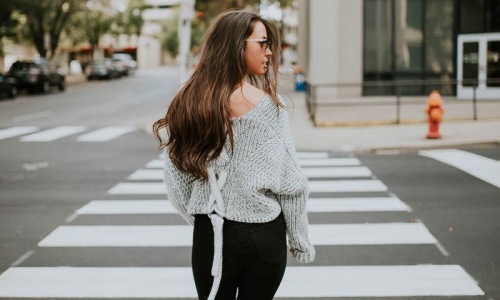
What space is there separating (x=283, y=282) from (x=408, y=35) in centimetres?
2428

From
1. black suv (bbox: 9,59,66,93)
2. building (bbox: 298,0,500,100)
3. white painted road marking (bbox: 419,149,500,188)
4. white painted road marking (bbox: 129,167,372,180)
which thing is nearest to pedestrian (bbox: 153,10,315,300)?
white painted road marking (bbox: 419,149,500,188)

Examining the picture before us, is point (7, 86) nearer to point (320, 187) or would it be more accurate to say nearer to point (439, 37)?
point (439, 37)

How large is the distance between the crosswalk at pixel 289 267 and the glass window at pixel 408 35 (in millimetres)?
19380

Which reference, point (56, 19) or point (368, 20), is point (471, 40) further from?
point (56, 19)

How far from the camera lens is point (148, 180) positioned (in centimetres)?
971

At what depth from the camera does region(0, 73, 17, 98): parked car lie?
2952 centimetres

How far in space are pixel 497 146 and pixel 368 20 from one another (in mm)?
16028

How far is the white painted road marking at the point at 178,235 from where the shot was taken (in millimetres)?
6180

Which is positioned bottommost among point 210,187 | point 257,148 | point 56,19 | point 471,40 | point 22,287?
point 22,287

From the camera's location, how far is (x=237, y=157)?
2.53m

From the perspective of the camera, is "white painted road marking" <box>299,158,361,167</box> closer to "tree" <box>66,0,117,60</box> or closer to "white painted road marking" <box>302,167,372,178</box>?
"white painted road marking" <box>302,167,372,178</box>

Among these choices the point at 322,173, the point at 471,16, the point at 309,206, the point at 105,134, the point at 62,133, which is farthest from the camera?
the point at 471,16

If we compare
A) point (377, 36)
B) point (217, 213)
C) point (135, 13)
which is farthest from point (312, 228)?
point (135, 13)

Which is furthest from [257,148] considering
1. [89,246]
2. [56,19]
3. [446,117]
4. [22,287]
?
[56,19]
